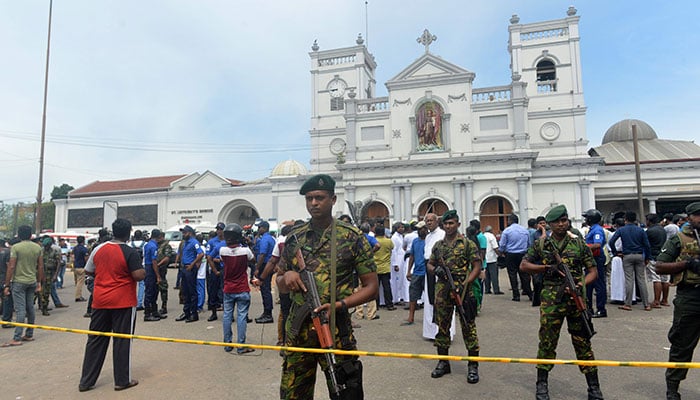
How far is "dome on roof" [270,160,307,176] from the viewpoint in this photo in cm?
3272

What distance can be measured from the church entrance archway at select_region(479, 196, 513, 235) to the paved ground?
17.7 meters

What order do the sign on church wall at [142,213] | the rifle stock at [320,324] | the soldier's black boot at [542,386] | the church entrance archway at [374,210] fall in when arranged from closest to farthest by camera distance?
the rifle stock at [320,324] < the soldier's black boot at [542,386] < the church entrance archway at [374,210] < the sign on church wall at [142,213]

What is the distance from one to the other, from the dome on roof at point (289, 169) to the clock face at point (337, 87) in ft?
21.7

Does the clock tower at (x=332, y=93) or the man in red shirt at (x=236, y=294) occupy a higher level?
the clock tower at (x=332, y=93)

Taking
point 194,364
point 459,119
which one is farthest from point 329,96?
point 194,364

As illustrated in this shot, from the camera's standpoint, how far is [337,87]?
3062 centimetres

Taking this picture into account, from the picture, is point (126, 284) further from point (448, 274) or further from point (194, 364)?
point (448, 274)

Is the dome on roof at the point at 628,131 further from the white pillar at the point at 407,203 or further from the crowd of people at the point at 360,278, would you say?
the crowd of people at the point at 360,278

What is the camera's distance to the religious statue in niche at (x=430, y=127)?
25906 millimetres

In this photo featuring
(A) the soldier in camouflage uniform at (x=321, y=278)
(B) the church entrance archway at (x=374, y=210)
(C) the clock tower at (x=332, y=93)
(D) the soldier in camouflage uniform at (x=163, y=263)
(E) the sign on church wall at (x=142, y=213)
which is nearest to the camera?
(A) the soldier in camouflage uniform at (x=321, y=278)

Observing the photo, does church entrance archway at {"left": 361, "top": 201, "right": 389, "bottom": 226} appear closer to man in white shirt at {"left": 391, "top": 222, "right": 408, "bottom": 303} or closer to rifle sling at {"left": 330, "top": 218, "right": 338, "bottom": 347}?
man in white shirt at {"left": 391, "top": 222, "right": 408, "bottom": 303}

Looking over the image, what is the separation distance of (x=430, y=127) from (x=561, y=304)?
76.0 feet

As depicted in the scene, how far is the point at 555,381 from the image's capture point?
428cm

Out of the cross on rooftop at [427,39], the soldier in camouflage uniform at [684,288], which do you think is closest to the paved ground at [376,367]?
the soldier in camouflage uniform at [684,288]
